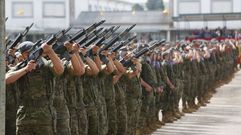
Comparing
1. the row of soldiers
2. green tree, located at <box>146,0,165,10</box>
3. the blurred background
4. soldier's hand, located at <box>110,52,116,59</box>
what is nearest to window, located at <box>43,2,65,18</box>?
the blurred background

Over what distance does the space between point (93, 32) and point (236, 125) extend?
635 centimetres

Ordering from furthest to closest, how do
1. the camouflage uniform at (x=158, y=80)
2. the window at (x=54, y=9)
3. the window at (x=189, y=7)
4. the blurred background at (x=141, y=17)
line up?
the window at (x=54, y=9), the window at (x=189, y=7), the blurred background at (x=141, y=17), the camouflage uniform at (x=158, y=80)

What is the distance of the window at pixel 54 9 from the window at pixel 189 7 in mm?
10795

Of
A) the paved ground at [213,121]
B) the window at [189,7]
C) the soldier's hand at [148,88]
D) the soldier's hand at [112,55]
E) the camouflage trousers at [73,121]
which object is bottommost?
the paved ground at [213,121]

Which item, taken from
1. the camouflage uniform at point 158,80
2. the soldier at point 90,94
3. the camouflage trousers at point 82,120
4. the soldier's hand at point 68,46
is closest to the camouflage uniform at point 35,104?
the soldier's hand at point 68,46

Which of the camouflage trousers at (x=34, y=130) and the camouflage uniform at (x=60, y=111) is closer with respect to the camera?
the camouflage trousers at (x=34, y=130)

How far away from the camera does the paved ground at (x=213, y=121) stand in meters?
14.7

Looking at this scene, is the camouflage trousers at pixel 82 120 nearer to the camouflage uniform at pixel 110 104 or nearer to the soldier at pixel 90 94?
the soldier at pixel 90 94

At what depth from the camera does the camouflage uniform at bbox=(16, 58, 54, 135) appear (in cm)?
830

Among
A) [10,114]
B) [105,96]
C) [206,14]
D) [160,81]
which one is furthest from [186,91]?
[206,14]

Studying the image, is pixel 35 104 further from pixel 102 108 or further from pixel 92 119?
pixel 102 108

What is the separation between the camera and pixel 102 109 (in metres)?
10.2

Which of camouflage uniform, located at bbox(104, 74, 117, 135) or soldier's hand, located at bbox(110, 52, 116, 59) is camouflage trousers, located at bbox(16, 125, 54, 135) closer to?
camouflage uniform, located at bbox(104, 74, 117, 135)

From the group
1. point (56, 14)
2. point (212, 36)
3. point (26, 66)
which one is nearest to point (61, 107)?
point (26, 66)
